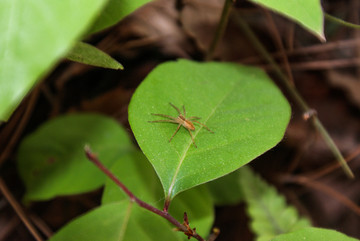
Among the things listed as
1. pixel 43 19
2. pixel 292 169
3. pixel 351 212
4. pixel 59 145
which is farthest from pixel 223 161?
pixel 351 212

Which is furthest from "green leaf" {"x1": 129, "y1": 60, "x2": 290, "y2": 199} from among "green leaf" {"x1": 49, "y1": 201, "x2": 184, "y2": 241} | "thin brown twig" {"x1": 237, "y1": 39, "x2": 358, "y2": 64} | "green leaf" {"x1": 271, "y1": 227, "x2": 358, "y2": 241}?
"thin brown twig" {"x1": 237, "y1": 39, "x2": 358, "y2": 64}

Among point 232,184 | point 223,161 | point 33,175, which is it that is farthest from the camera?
point 232,184

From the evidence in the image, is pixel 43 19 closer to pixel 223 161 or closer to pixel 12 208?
pixel 223 161

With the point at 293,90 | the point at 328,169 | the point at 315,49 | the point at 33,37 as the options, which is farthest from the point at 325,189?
the point at 33,37

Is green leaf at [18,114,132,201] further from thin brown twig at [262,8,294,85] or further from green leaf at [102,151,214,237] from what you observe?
thin brown twig at [262,8,294,85]

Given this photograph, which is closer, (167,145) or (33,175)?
(167,145)

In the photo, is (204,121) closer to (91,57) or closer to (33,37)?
(91,57)
